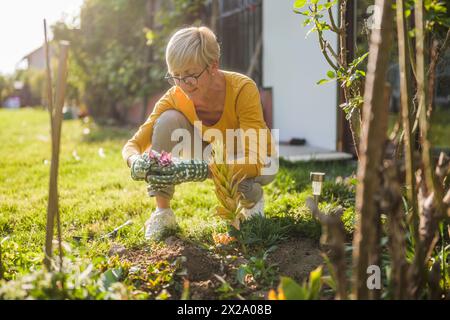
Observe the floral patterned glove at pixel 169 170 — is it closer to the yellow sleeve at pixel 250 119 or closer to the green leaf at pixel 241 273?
the yellow sleeve at pixel 250 119

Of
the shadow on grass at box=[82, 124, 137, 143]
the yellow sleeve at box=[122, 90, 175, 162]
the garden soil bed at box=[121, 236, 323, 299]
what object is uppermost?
the yellow sleeve at box=[122, 90, 175, 162]

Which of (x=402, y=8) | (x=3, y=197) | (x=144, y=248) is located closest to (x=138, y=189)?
(x=3, y=197)

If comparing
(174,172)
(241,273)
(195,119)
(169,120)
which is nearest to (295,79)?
(195,119)

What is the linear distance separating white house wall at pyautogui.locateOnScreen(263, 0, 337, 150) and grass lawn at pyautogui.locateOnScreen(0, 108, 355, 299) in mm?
763

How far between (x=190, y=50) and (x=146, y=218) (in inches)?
37.4

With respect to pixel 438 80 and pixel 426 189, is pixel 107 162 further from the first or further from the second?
pixel 426 189

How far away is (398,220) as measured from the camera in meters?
1.18

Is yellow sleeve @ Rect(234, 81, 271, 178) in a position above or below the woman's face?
below

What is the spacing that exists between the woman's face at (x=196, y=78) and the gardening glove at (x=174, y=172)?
1.38ft

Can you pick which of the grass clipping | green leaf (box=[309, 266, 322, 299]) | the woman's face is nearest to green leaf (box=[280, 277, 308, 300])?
green leaf (box=[309, 266, 322, 299])

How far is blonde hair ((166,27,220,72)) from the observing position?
7.42 feet

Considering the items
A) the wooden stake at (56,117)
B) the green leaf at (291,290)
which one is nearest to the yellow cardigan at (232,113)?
the wooden stake at (56,117)

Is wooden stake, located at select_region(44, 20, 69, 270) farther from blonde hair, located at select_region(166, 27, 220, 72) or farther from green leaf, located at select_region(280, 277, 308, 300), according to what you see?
blonde hair, located at select_region(166, 27, 220, 72)

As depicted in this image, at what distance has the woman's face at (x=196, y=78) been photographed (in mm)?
2312
